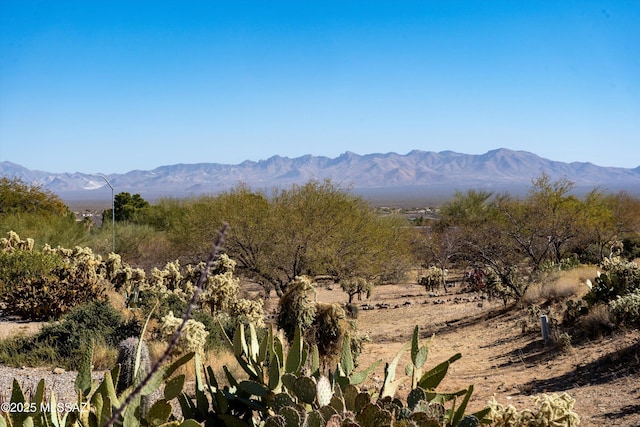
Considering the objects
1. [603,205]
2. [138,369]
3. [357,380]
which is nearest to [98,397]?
[138,369]

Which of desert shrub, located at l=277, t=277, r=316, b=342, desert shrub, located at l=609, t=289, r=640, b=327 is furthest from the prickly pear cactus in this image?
desert shrub, located at l=609, t=289, r=640, b=327

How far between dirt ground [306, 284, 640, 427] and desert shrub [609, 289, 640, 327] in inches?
12.6

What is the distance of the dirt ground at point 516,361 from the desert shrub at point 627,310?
12.6 inches

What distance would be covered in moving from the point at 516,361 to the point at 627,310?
2.43 m

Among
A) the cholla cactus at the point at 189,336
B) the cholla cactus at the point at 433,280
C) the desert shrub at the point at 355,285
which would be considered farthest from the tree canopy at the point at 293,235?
the cholla cactus at the point at 189,336

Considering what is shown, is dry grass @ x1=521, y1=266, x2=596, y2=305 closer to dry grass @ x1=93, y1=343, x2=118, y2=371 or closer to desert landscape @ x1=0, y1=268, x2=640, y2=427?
desert landscape @ x1=0, y1=268, x2=640, y2=427

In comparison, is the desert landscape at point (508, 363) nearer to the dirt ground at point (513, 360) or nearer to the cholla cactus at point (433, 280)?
the dirt ground at point (513, 360)

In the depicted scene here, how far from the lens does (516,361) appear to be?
11.8 m

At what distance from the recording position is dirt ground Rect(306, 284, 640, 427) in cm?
821

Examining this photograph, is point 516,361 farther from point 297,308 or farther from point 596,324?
point 297,308

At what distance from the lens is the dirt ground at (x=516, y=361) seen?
821cm

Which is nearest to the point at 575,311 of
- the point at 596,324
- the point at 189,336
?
the point at 596,324

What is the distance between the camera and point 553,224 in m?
27.6

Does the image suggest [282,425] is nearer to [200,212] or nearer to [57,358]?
[57,358]
